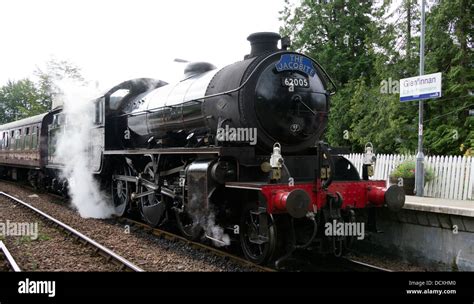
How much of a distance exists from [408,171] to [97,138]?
793cm

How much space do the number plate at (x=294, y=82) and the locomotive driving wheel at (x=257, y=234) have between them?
1.97 m

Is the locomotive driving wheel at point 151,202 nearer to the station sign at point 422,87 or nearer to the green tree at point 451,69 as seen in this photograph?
the station sign at point 422,87

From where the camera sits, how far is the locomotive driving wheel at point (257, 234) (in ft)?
20.4

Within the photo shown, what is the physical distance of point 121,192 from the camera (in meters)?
11.0

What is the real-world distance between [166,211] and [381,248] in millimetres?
4184

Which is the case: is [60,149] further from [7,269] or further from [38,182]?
[7,269]

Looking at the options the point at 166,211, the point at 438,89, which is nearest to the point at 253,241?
the point at 166,211

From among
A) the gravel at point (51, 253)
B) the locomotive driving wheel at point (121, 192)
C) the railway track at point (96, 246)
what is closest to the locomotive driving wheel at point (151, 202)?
the locomotive driving wheel at point (121, 192)

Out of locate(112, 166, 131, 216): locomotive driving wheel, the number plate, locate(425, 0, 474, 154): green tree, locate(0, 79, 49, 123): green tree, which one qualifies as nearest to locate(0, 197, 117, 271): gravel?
locate(112, 166, 131, 216): locomotive driving wheel

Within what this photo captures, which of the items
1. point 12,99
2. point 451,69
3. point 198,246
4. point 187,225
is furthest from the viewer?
point 12,99

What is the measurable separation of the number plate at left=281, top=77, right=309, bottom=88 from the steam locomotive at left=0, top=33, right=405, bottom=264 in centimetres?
2

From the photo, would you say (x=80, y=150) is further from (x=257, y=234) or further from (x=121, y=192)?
(x=257, y=234)

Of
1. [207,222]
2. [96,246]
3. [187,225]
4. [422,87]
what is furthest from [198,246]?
[422,87]

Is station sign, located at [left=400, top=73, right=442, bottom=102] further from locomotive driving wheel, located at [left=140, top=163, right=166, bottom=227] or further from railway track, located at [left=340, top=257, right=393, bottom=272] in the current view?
locomotive driving wheel, located at [left=140, top=163, right=166, bottom=227]
